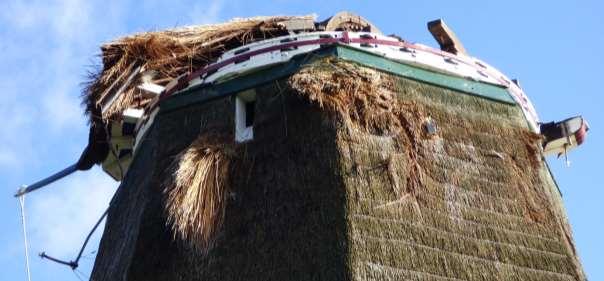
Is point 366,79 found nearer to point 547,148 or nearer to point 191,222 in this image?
point 191,222

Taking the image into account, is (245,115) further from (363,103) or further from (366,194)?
(366,194)

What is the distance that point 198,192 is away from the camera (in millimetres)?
8766

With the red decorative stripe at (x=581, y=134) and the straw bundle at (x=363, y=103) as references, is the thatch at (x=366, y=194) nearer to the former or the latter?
the straw bundle at (x=363, y=103)

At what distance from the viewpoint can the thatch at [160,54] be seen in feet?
33.7

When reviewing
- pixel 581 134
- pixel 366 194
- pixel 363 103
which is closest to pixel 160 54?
pixel 363 103

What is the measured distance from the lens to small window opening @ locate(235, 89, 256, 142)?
30.6ft

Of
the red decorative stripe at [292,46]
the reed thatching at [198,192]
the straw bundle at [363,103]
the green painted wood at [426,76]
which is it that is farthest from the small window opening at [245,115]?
the green painted wood at [426,76]

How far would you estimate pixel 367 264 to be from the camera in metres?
7.80

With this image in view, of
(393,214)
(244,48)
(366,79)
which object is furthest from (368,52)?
(393,214)

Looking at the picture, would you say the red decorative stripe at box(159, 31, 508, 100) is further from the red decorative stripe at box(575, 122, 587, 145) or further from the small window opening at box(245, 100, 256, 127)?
the red decorative stripe at box(575, 122, 587, 145)

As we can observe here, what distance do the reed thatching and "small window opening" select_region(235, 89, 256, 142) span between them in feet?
0.72

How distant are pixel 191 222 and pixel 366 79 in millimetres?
1865

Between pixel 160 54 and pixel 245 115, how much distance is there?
1.34m

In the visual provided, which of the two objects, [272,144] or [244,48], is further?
[244,48]
